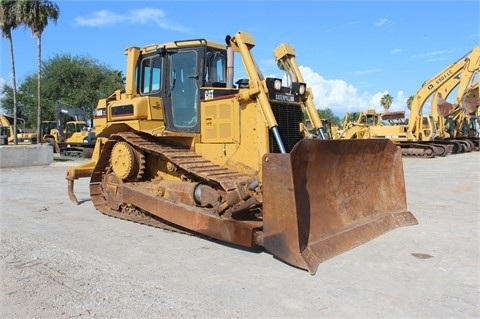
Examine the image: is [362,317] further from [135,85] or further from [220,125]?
[135,85]

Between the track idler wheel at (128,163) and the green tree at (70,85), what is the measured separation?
33.2m

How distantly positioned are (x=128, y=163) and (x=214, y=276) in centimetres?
330

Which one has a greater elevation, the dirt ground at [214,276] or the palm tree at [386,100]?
the palm tree at [386,100]

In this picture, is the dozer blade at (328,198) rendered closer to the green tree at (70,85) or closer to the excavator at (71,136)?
the excavator at (71,136)

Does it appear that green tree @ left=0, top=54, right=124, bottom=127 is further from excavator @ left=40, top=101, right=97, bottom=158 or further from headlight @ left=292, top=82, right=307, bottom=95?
headlight @ left=292, top=82, right=307, bottom=95

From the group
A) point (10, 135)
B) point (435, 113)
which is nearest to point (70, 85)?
point (10, 135)

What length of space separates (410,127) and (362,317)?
21631 millimetres

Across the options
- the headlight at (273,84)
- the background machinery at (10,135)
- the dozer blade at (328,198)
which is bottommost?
the dozer blade at (328,198)

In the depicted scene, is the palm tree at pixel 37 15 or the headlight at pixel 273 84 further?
the palm tree at pixel 37 15

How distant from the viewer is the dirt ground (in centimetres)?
379

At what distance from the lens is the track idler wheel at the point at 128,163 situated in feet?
23.9

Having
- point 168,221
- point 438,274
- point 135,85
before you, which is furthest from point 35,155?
point 438,274

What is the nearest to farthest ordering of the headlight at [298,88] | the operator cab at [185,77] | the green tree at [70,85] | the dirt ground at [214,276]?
the dirt ground at [214,276] → the headlight at [298,88] → the operator cab at [185,77] → the green tree at [70,85]

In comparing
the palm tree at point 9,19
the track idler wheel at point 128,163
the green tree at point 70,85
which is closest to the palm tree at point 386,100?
the green tree at point 70,85
